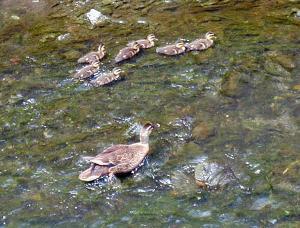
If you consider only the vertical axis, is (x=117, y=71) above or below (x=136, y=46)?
below

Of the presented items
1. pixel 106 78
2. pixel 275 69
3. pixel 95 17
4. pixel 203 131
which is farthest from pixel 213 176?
pixel 95 17

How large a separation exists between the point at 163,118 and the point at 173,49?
5.31 feet

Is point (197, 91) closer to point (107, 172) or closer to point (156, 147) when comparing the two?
point (156, 147)

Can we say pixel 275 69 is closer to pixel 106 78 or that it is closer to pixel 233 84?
pixel 233 84

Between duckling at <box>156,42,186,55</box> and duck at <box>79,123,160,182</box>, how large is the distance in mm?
2310

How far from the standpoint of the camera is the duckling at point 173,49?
28.0ft

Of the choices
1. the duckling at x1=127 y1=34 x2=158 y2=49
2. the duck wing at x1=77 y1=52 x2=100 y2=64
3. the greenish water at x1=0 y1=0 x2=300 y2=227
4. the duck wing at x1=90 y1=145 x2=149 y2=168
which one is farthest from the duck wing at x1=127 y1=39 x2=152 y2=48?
the duck wing at x1=90 y1=145 x2=149 y2=168

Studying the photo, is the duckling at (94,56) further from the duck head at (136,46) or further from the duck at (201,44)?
the duck at (201,44)

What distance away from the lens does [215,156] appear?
21.3 feet

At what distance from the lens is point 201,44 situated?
28.1 feet

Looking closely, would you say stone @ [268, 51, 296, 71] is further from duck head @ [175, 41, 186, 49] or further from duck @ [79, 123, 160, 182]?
duck @ [79, 123, 160, 182]

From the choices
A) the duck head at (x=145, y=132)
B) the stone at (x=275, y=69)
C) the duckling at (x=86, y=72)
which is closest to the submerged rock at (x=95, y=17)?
the duckling at (x=86, y=72)

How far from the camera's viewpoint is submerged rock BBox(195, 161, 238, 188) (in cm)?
609

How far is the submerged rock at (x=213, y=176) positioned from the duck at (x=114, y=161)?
678mm
